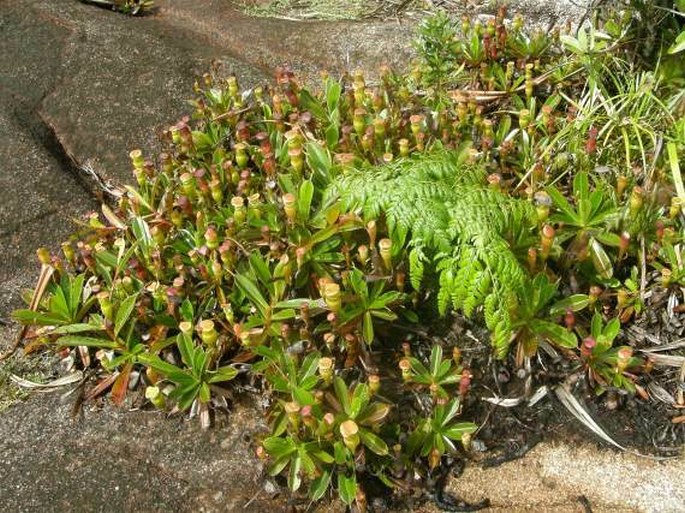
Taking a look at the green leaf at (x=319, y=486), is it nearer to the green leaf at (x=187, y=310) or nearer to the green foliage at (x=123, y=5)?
the green leaf at (x=187, y=310)

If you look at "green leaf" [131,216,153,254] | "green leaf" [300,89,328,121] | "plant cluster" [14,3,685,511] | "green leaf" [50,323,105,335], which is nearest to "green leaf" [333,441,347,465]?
"plant cluster" [14,3,685,511]

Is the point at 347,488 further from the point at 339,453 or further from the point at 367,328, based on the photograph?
the point at 367,328

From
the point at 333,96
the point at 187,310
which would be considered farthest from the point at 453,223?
the point at 333,96

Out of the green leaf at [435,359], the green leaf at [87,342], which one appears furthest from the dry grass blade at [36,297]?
the green leaf at [435,359]

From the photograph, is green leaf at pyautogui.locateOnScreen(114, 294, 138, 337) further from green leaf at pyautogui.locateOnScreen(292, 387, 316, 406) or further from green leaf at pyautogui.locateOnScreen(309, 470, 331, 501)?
green leaf at pyautogui.locateOnScreen(309, 470, 331, 501)

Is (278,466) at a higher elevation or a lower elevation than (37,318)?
lower

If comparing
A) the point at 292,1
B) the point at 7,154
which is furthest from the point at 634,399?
the point at 292,1

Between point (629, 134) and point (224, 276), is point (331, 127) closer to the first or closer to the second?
point (224, 276)
